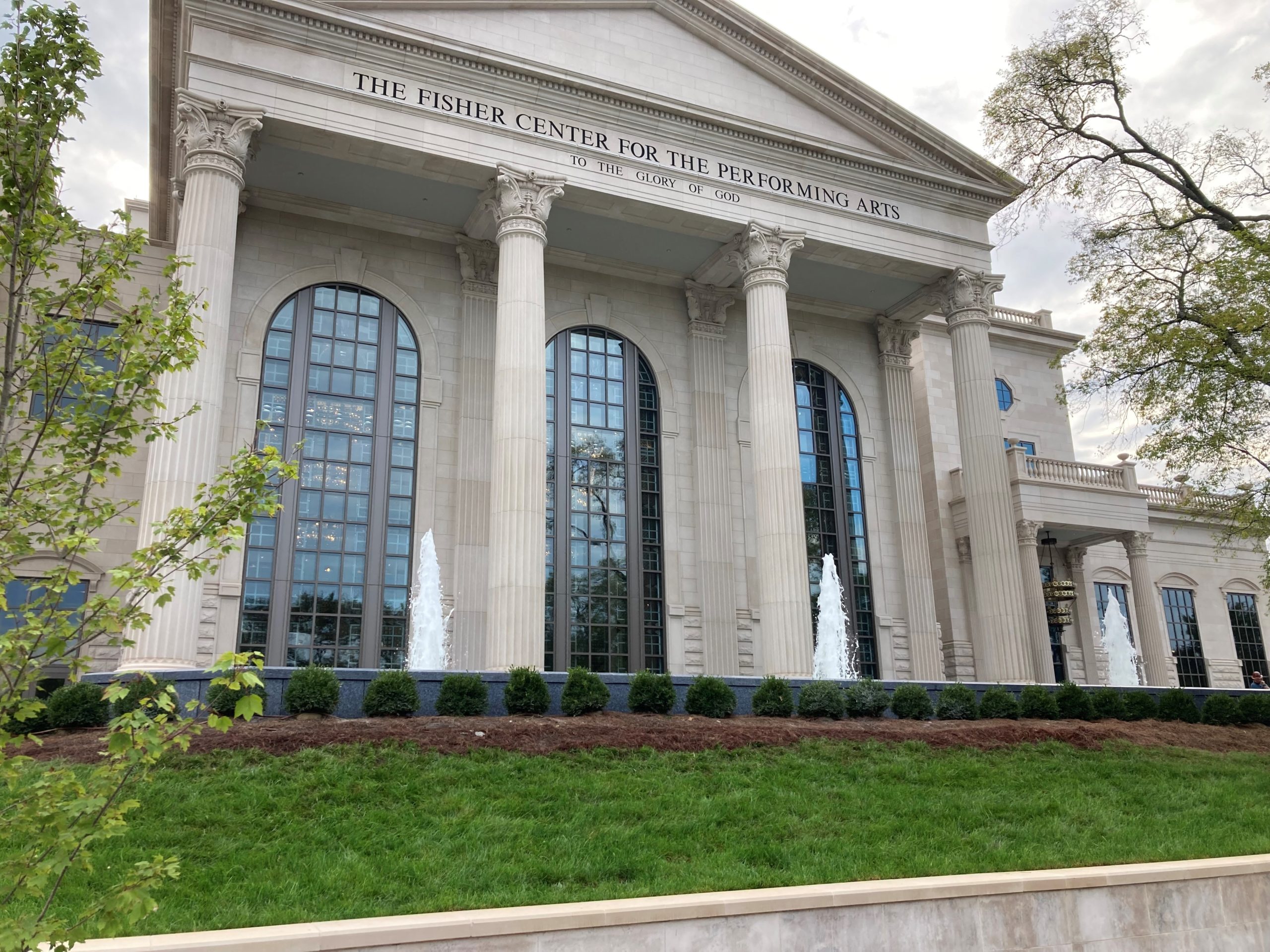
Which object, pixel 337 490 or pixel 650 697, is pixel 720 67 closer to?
pixel 337 490

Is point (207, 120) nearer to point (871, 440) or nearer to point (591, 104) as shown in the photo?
point (591, 104)

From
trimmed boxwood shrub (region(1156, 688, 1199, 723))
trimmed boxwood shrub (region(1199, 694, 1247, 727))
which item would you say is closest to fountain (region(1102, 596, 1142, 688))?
trimmed boxwood shrub (region(1199, 694, 1247, 727))

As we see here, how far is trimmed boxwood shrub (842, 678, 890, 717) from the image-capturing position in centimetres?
1992

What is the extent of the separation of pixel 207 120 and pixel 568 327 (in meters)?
11.1

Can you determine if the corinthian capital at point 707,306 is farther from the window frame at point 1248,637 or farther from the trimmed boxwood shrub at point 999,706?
the window frame at point 1248,637

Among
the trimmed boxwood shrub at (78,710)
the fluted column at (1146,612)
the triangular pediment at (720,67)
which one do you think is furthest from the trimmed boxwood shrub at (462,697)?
the fluted column at (1146,612)

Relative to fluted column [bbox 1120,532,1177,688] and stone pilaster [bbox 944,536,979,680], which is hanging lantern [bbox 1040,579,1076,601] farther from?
fluted column [bbox 1120,532,1177,688]

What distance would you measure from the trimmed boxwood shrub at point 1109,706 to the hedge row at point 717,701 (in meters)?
0.02

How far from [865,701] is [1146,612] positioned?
17.3 m

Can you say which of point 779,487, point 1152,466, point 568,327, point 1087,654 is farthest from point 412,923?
point 1087,654

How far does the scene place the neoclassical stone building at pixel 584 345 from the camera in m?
22.2

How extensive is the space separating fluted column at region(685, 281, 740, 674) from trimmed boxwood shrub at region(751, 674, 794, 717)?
25.0 feet

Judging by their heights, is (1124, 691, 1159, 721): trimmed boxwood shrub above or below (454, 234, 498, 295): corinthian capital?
below

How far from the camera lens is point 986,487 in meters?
27.5
